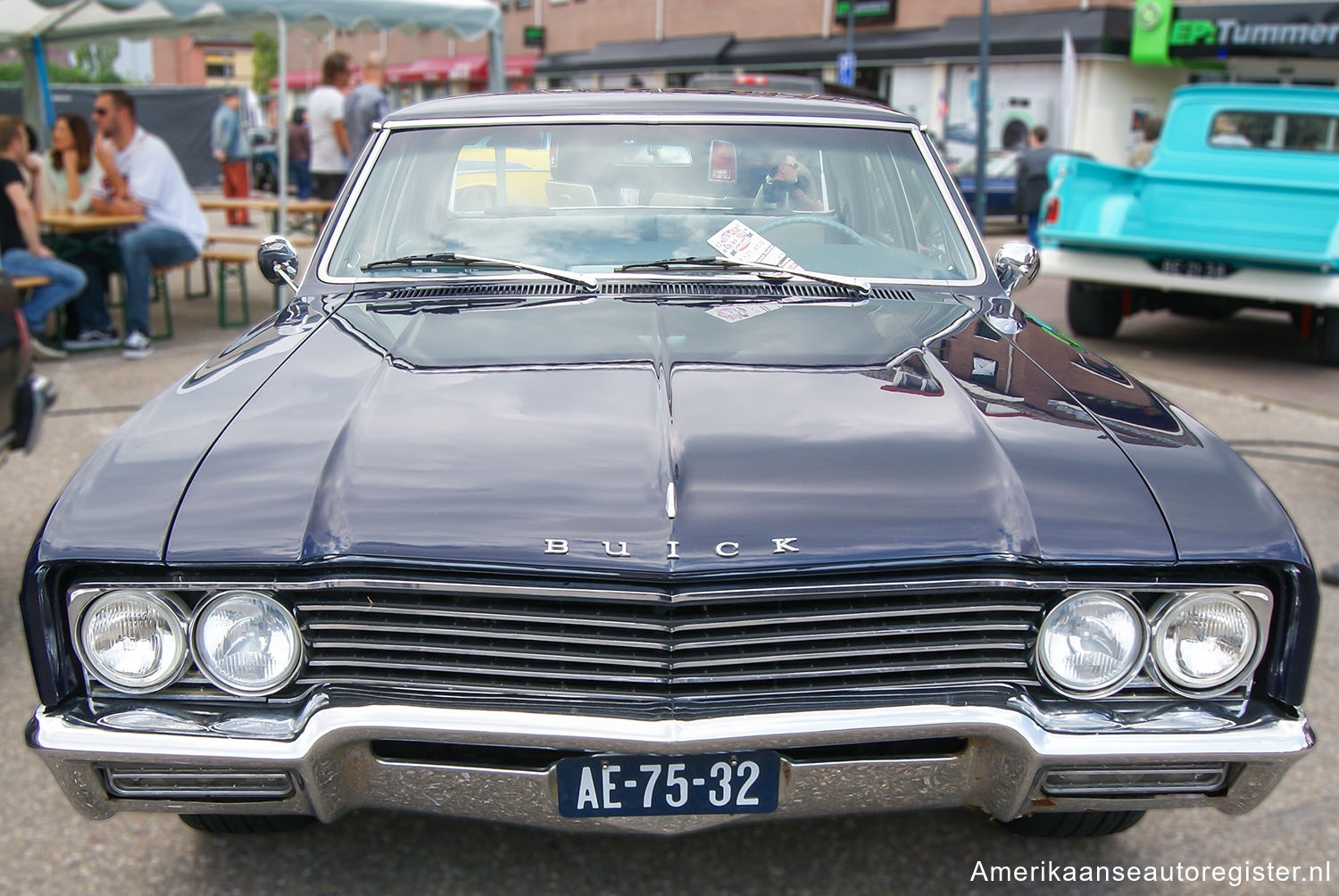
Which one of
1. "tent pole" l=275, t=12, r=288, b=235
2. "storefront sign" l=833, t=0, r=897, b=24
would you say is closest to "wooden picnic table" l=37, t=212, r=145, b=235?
"tent pole" l=275, t=12, r=288, b=235

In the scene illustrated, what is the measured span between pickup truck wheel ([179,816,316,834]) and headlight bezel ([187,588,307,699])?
1.85 feet

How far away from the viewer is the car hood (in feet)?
6.66

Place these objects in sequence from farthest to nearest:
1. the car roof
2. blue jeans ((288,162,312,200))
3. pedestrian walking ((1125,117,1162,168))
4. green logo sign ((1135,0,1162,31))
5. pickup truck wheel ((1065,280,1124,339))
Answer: green logo sign ((1135,0,1162,31))
blue jeans ((288,162,312,200))
pedestrian walking ((1125,117,1162,168))
pickup truck wheel ((1065,280,1124,339))
the car roof

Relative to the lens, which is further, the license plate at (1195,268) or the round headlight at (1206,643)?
the license plate at (1195,268)

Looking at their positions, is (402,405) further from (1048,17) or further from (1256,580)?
(1048,17)

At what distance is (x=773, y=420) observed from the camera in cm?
230

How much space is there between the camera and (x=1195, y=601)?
2.12 meters

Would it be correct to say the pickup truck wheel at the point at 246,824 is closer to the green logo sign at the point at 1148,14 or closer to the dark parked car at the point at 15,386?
the dark parked car at the point at 15,386

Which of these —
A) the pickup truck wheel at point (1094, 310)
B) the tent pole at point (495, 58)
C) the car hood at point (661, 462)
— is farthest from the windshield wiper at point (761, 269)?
the tent pole at point (495, 58)

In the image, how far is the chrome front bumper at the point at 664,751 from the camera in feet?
6.59

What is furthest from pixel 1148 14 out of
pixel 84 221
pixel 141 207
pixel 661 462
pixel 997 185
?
pixel 661 462

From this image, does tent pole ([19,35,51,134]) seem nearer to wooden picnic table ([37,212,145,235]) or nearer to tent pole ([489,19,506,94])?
wooden picnic table ([37,212,145,235])

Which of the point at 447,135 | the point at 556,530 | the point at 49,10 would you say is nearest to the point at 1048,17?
the point at 49,10

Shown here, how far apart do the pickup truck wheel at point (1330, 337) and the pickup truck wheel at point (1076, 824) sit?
697 cm
